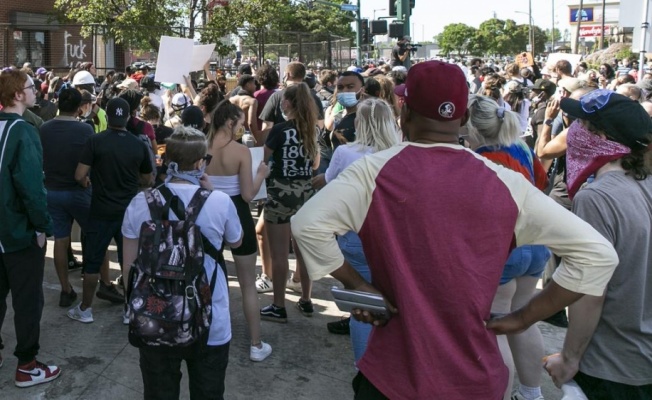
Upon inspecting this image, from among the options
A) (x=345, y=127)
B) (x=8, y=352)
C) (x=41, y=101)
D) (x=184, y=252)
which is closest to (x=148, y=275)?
(x=184, y=252)

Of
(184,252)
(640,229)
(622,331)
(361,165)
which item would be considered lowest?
(622,331)

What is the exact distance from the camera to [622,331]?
2369 millimetres

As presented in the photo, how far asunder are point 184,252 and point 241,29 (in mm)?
16220

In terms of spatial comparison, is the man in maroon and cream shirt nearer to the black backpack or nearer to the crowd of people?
the crowd of people

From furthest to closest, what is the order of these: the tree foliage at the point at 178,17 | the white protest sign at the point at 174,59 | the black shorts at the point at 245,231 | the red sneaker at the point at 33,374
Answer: the tree foliage at the point at 178,17 < the white protest sign at the point at 174,59 < the black shorts at the point at 245,231 < the red sneaker at the point at 33,374

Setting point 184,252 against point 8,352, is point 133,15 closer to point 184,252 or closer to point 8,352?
point 8,352

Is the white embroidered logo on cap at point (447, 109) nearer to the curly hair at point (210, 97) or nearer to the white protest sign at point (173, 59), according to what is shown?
the curly hair at point (210, 97)

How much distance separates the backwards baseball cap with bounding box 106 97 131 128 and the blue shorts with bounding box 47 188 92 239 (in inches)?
30.9

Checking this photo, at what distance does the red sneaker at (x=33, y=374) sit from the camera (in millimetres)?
4152

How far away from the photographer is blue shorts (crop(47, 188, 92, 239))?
5.32 m

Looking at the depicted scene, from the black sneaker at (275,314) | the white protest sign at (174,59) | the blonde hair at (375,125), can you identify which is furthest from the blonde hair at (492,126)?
the white protest sign at (174,59)

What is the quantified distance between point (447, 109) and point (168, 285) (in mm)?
1604

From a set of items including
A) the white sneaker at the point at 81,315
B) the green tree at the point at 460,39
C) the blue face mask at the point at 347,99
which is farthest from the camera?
the green tree at the point at 460,39

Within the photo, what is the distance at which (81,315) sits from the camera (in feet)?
17.3
